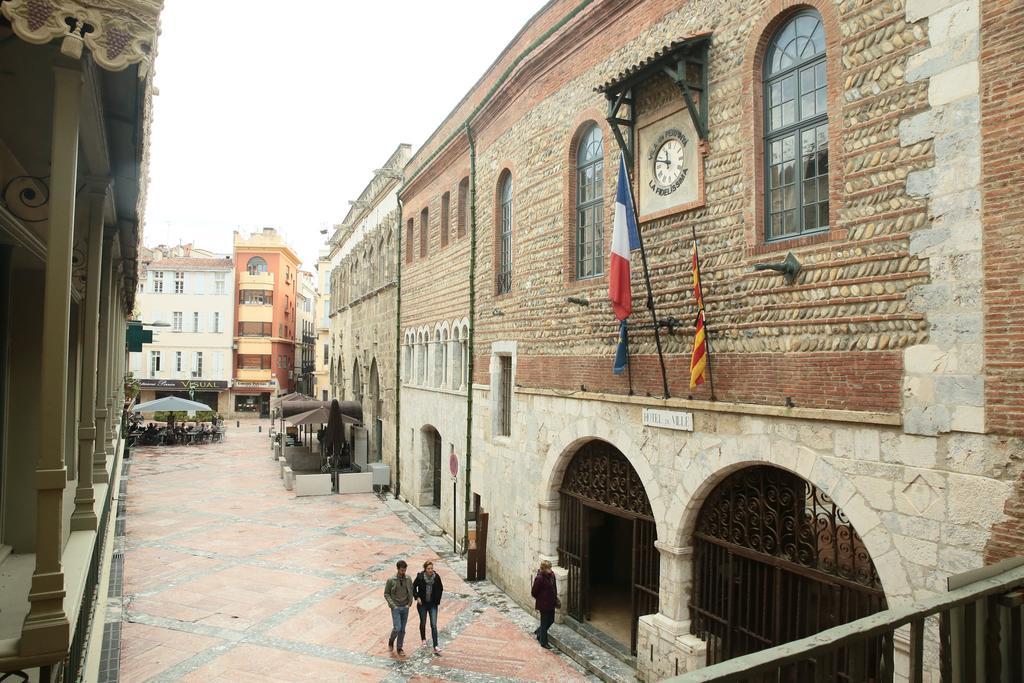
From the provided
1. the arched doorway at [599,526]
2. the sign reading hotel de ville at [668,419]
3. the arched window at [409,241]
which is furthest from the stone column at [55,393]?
the arched window at [409,241]

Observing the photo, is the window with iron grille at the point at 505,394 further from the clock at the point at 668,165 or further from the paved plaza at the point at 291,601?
the clock at the point at 668,165

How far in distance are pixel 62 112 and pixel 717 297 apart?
645 centimetres

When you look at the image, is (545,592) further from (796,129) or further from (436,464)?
(436,464)

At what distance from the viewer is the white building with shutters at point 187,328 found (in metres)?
50.9

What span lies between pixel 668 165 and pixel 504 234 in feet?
19.5

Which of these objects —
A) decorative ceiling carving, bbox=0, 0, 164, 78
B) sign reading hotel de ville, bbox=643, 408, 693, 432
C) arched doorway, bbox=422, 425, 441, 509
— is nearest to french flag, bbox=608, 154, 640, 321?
sign reading hotel de ville, bbox=643, 408, 693, 432

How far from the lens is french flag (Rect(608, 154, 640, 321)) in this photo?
837 centimetres

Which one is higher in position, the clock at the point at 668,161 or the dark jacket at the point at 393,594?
the clock at the point at 668,161

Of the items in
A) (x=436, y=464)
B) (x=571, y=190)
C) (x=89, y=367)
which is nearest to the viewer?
(x=89, y=367)

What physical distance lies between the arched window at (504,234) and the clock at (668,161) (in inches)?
208

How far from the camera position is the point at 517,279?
1284 cm

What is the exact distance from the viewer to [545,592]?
390 inches

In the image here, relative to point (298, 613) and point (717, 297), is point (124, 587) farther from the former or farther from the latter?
point (717, 297)

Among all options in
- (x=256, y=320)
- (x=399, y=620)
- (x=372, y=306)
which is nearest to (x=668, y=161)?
(x=399, y=620)
